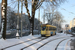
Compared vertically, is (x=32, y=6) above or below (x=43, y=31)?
above

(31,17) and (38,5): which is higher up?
(38,5)

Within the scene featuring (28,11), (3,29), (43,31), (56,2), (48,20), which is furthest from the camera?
(48,20)

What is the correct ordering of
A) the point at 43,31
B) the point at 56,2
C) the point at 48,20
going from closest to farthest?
the point at 56,2, the point at 43,31, the point at 48,20

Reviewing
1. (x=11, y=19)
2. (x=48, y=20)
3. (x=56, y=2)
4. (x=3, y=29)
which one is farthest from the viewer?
(x=11, y=19)

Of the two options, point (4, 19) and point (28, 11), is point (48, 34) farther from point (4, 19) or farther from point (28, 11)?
point (4, 19)

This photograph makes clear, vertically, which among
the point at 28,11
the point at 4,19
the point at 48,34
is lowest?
the point at 48,34

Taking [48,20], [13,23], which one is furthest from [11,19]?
[48,20]

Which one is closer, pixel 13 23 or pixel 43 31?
pixel 43 31

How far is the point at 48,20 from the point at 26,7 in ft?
122

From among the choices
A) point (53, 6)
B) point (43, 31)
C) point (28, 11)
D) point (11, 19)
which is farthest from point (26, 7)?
point (11, 19)

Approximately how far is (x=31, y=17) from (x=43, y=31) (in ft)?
14.8

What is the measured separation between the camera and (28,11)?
2614 cm

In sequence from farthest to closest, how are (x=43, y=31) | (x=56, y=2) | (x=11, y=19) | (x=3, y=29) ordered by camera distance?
(x=11, y=19) < (x=43, y=31) < (x=56, y=2) < (x=3, y=29)

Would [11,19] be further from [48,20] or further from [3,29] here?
[3,29]
